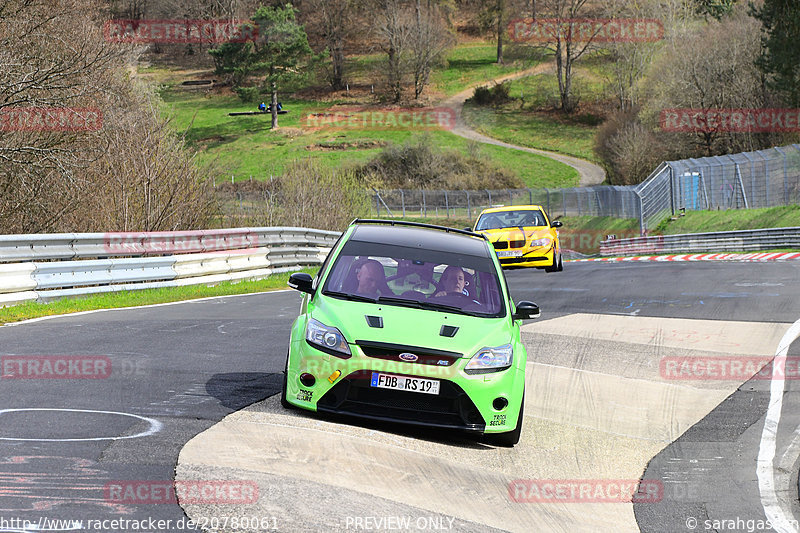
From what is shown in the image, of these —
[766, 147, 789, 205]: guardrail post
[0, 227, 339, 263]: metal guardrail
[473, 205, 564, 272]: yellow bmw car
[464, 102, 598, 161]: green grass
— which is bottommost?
[464, 102, 598, 161]: green grass

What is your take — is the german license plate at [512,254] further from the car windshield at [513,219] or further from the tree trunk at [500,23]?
the tree trunk at [500,23]

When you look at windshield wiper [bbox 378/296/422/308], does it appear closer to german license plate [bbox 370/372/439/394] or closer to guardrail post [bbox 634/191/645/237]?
german license plate [bbox 370/372/439/394]

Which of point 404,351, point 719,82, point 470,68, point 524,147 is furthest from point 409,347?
point 470,68

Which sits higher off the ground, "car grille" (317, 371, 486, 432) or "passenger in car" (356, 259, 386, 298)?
"passenger in car" (356, 259, 386, 298)

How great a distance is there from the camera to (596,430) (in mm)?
8750

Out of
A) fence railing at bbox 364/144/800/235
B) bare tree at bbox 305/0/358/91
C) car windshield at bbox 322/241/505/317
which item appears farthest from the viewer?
bare tree at bbox 305/0/358/91

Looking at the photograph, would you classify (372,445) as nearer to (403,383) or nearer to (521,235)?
(403,383)

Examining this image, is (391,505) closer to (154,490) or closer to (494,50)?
(154,490)

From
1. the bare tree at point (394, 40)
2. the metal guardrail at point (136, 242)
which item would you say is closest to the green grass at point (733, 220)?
the metal guardrail at point (136, 242)

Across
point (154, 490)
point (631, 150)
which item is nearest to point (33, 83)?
point (154, 490)

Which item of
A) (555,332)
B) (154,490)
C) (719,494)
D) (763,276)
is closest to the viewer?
(154,490)

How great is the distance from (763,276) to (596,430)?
14.6m

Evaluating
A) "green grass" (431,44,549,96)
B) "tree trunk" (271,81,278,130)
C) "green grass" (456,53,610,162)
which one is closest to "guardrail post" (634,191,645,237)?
"green grass" (456,53,610,162)

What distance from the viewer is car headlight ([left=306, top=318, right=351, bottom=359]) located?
7.38m
